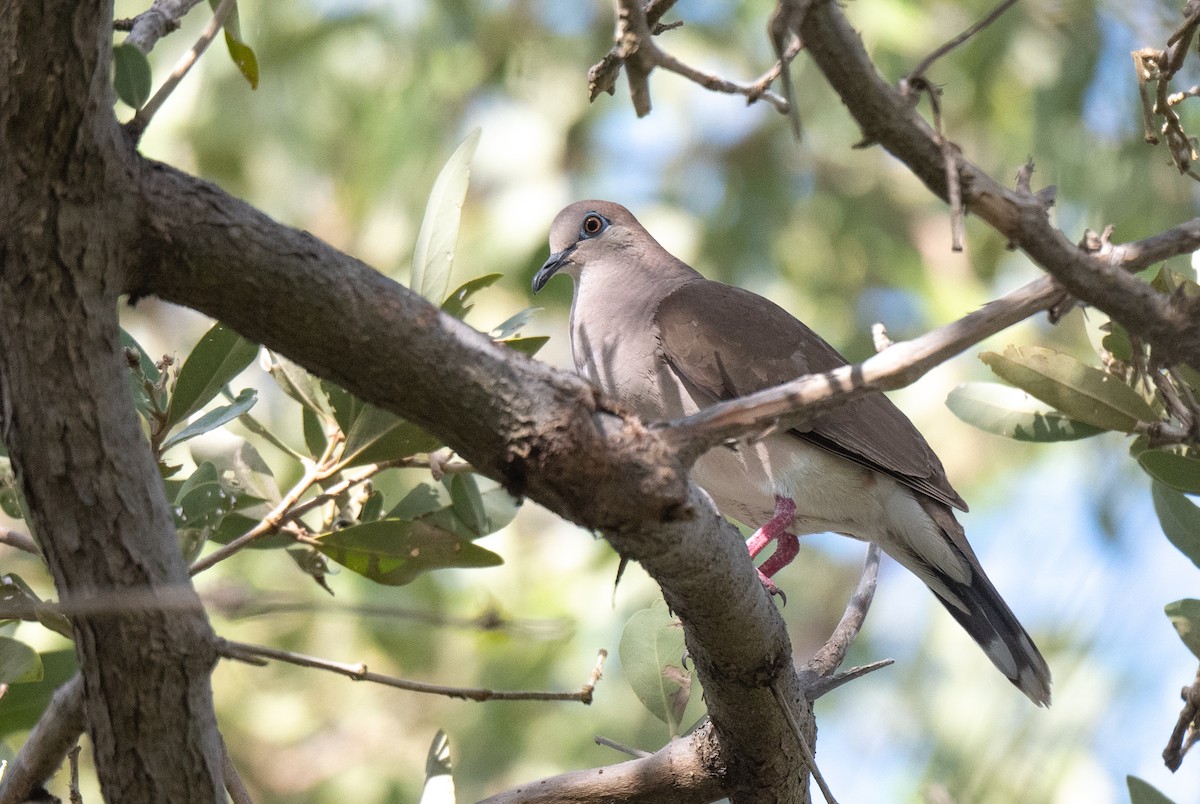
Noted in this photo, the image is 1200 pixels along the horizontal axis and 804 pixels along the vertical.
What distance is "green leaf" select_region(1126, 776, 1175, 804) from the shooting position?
7.73ft

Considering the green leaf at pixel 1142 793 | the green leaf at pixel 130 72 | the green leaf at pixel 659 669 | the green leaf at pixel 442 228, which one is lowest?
the green leaf at pixel 1142 793

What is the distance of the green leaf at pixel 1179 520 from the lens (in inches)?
97.0

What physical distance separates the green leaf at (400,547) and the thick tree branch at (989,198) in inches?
43.3

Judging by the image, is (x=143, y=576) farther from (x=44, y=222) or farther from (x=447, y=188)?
(x=447, y=188)

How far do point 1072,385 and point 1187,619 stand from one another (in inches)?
20.0

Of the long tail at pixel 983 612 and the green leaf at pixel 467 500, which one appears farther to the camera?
the long tail at pixel 983 612

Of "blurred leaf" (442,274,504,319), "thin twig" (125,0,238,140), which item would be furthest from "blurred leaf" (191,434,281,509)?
"thin twig" (125,0,238,140)

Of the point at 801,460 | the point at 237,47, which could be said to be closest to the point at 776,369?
the point at 801,460

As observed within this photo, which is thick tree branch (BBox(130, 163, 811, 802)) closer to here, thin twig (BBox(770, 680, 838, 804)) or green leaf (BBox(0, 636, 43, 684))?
thin twig (BBox(770, 680, 838, 804))

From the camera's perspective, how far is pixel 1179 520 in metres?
2.47

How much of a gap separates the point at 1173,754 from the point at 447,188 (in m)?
1.66

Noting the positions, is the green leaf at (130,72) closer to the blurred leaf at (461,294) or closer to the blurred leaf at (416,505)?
the blurred leaf at (461,294)

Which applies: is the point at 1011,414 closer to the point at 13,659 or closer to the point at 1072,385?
the point at 1072,385

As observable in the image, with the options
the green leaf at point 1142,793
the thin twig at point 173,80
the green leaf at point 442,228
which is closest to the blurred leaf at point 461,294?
the green leaf at point 442,228
